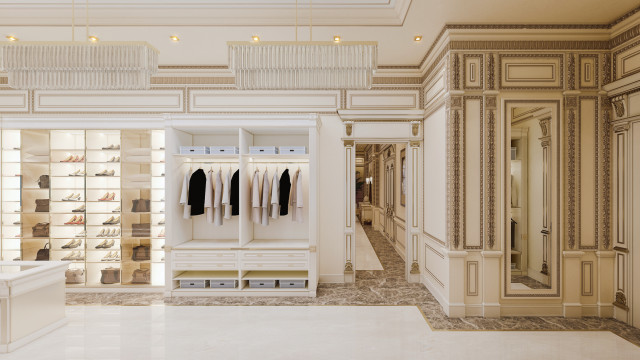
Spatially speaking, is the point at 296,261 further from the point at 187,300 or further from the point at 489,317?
the point at 489,317

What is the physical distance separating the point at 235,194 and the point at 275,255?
975 millimetres

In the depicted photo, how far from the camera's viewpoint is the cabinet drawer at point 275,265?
4320mm

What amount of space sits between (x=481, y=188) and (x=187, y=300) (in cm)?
374

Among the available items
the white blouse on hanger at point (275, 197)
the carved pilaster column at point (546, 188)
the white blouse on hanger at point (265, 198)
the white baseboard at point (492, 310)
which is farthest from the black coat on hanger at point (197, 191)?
the carved pilaster column at point (546, 188)

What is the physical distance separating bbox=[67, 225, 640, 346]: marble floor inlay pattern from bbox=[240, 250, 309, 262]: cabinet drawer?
0.49m

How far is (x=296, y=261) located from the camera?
4.33 meters

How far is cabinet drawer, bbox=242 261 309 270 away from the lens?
14.2 ft

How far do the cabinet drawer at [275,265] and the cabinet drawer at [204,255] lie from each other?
7.9 inches

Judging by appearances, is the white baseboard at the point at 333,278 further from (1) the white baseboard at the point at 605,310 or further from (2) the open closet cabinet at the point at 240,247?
(1) the white baseboard at the point at 605,310

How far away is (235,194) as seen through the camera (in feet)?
14.8

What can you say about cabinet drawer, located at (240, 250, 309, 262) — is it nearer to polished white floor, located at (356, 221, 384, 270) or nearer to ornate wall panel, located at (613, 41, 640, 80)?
polished white floor, located at (356, 221, 384, 270)

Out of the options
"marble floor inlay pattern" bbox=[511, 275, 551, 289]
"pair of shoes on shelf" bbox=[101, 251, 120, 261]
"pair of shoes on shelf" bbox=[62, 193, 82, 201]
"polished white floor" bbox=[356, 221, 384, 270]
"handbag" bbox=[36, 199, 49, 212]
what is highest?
"pair of shoes on shelf" bbox=[62, 193, 82, 201]

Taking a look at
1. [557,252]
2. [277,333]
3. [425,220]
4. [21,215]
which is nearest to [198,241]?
[277,333]

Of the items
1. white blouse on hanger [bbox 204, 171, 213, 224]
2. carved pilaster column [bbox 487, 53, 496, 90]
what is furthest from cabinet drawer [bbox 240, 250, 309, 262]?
carved pilaster column [bbox 487, 53, 496, 90]
